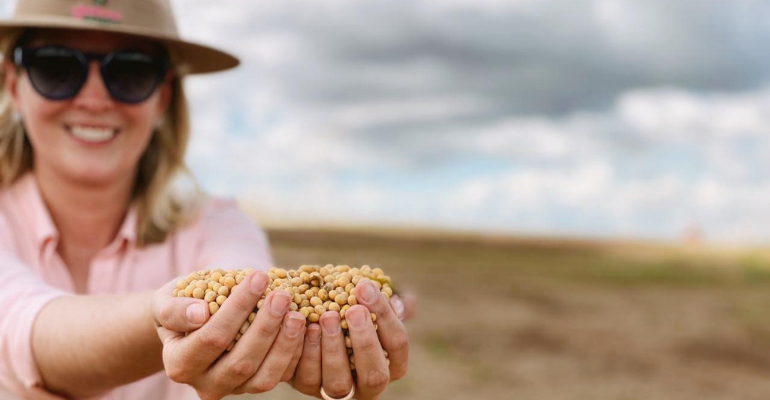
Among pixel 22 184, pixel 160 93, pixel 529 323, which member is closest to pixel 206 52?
pixel 160 93

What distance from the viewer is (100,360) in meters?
2.21

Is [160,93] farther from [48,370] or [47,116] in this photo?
[48,370]

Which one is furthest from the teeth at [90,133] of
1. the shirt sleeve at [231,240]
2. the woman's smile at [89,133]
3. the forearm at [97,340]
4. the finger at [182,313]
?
the finger at [182,313]

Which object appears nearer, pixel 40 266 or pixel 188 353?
pixel 188 353

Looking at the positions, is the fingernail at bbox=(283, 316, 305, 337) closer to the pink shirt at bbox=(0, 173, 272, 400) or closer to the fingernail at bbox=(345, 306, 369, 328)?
the fingernail at bbox=(345, 306, 369, 328)

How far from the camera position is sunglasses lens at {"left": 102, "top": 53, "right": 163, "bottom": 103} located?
284 cm

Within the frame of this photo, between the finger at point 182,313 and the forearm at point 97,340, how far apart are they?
0.20 metres

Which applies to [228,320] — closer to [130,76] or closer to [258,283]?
[258,283]

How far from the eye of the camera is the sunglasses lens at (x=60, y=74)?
281cm

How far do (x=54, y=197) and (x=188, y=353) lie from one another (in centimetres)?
167

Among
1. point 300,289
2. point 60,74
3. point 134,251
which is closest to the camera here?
point 300,289

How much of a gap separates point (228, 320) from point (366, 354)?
1.24 ft

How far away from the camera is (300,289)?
1970 mm

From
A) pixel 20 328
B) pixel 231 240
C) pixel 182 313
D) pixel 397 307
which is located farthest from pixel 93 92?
pixel 397 307
